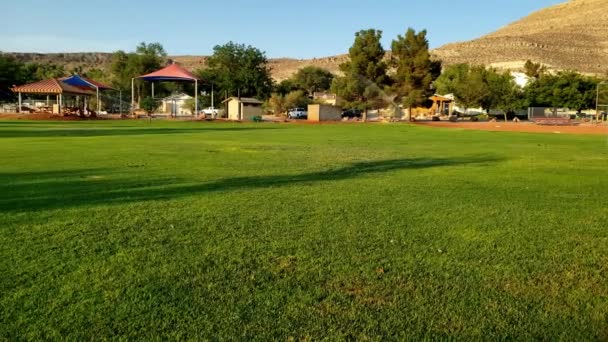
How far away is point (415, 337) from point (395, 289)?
38.6 inches

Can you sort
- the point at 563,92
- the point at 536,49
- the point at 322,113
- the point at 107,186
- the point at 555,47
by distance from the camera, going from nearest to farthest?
the point at 107,186 < the point at 322,113 < the point at 563,92 < the point at 536,49 < the point at 555,47

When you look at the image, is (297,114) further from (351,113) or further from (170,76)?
(170,76)

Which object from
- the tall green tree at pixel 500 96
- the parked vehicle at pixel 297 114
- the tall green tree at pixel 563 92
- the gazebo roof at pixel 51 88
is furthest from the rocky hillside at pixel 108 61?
the gazebo roof at pixel 51 88

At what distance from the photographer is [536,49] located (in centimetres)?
13625

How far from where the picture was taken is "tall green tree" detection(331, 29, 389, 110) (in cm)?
7375

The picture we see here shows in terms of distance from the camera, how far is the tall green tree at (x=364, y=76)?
7375 centimetres

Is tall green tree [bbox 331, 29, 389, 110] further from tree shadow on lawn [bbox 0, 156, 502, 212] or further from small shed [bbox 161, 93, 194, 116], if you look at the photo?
tree shadow on lawn [bbox 0, 156, 502, 212]

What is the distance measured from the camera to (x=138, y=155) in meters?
18.1

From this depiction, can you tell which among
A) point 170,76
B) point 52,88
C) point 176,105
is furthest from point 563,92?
point 52,88

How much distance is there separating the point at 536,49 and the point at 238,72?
7967 centimetres

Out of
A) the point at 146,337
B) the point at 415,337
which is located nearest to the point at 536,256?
the point at 415,337

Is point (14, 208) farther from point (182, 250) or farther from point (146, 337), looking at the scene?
point (146, 337)

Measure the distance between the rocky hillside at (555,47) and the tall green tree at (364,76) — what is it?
57433mm

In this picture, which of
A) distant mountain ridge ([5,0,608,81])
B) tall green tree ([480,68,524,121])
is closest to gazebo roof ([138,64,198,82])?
distant mountain ridge ([5,0,608,81])
